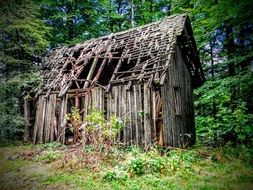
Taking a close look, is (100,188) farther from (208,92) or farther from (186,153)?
(208,92)

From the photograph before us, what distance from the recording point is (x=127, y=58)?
48.3 feet

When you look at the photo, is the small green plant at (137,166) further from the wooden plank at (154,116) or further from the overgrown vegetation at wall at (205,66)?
the overgrown vegetation at wall at (205,66)

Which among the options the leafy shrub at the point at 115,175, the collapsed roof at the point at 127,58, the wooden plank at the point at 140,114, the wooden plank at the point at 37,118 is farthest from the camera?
the wooden plank at the point at 37,118

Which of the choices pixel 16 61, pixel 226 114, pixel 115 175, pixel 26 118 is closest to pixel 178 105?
pixel 226 114

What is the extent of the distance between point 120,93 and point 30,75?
732 cm

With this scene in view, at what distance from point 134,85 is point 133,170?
486 cm

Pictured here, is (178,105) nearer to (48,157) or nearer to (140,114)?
(140,114)

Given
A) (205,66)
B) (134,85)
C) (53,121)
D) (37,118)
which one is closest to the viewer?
(134,85)

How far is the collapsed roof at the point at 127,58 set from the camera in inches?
523

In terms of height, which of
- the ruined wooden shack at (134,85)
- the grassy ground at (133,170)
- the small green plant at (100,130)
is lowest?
the grassy ground at (133,170)

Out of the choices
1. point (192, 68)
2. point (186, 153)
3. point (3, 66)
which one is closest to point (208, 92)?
point (192, 68)

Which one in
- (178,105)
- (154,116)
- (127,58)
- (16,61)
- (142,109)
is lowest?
(154,116)

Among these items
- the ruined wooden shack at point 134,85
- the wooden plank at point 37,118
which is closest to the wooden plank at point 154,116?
the ruined wooden shack at point 134,85

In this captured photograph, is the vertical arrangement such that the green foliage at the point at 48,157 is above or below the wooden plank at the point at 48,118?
below
